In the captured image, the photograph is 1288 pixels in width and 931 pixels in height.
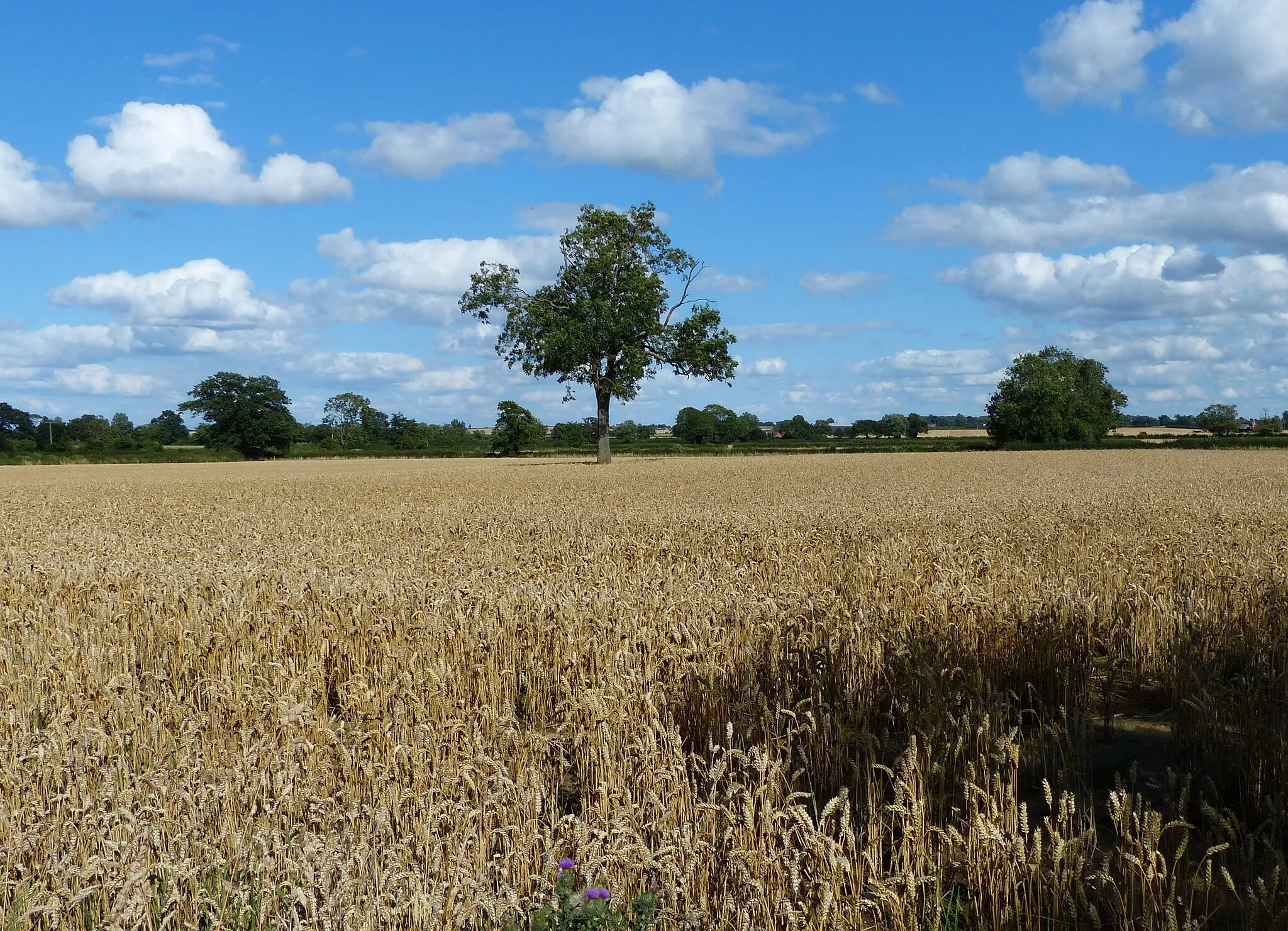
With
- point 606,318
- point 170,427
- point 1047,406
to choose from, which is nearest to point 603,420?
point 606,318

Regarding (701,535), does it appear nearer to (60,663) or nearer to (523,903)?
(60,663)

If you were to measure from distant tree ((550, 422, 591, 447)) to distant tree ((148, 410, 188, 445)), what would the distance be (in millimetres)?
71116

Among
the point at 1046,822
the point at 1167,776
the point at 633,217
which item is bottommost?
the point at 1167,776

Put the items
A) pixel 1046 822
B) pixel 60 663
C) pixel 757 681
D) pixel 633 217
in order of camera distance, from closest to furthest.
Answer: pixel 1046 822 < pixel 757 681 < pixel 60 663 < pixel 633 217

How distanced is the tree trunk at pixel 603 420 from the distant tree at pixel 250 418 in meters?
58.7

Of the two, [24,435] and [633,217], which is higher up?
[633,217]

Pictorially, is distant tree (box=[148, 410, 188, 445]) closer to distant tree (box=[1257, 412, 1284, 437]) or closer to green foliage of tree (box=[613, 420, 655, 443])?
green foliage of tree (box=[613, 420, 655, 443])

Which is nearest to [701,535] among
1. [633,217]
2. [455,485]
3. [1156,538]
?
[1156,538]

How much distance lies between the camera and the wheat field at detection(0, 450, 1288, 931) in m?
3.58

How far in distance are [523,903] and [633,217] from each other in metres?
58.2

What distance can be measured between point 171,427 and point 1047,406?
140909 millimetres

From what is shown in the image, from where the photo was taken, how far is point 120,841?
377cm

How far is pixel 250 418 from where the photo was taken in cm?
11019

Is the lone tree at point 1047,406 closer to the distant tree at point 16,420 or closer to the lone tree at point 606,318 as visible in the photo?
the lone tree at point 606,318
